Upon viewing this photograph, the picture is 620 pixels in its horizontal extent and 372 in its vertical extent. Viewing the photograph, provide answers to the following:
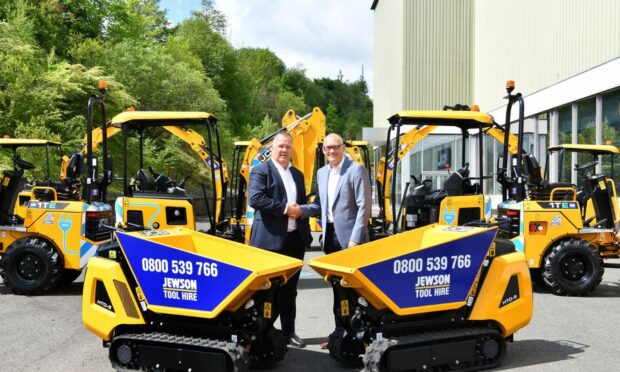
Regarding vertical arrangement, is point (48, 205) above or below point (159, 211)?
above

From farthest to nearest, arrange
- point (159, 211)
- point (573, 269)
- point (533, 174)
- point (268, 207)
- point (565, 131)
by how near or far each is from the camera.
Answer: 1. point (565, 131)
2. point (159, 211)
3. point (533, 174)
4. point (573, 269)
5. point (268, 207)

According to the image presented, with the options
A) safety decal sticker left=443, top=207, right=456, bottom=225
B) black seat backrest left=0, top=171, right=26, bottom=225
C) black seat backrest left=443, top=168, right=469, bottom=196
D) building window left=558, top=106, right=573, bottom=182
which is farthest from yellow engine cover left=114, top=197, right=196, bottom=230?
building window left=558, top=106, right=573, bottom=182

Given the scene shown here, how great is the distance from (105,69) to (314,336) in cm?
2157

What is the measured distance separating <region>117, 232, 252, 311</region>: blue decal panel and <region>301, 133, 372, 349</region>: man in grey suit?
4.11 feet

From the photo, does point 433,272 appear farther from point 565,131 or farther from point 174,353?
point 565,131

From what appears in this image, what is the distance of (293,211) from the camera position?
5.98m

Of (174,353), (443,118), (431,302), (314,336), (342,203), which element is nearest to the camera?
(174,353)

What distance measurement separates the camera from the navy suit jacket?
595 centimetres

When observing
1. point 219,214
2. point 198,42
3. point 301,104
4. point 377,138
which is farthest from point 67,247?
point 301,104

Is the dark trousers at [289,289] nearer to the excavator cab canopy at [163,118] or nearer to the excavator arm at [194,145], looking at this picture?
the excavator cab canopy at [163,118]

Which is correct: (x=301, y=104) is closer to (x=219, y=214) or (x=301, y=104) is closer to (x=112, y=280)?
(x=219, y=214)

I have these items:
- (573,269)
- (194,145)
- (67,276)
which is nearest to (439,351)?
(573,269)

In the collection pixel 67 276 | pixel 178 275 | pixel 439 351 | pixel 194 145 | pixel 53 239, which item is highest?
pixel 194 145

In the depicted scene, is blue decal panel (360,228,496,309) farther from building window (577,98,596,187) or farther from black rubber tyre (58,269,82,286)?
building window (577,98,596,187)
